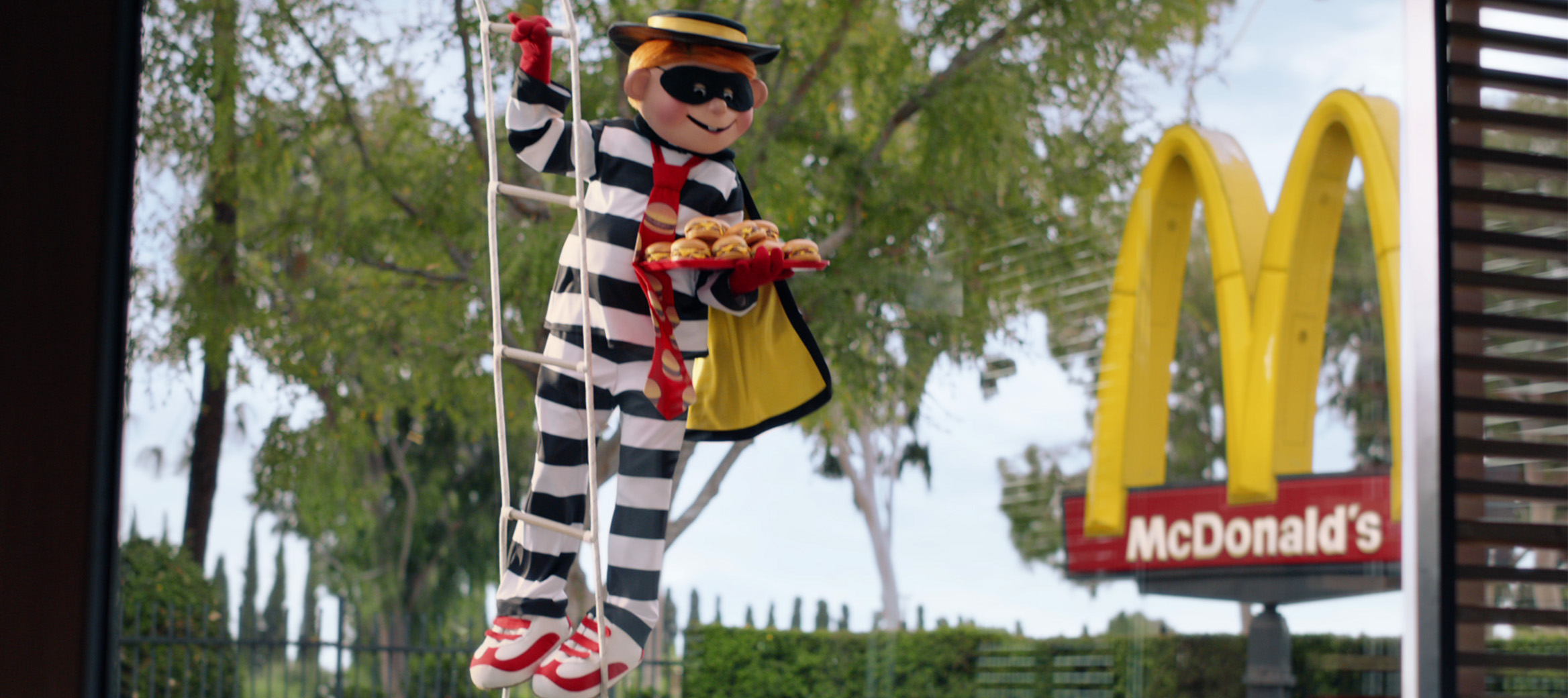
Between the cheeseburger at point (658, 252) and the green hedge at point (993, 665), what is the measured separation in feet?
15.2

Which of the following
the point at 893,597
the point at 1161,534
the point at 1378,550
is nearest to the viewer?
the point at 1378,550

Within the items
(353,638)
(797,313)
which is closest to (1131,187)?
(797,313)

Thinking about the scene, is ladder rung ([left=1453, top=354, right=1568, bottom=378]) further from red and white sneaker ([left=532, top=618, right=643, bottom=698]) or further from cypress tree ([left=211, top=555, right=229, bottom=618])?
cypress tree ([left=211, top=555, right=229, bottom=618])

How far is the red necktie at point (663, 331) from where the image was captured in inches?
60.3

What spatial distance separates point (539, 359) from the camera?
4.79 ft

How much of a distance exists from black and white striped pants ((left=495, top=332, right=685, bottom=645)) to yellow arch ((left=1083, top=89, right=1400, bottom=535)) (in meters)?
3.48

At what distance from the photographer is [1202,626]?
5.50 m

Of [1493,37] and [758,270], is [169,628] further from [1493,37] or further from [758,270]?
[1493,37]

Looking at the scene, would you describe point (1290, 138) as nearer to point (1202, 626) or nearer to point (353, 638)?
point (1202, 626)

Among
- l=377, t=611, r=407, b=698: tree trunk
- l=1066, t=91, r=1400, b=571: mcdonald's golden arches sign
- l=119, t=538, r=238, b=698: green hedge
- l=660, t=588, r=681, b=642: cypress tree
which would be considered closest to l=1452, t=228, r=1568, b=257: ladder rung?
l=1066, t=91, r=1400, b=571: mcdonald's golden arches sign

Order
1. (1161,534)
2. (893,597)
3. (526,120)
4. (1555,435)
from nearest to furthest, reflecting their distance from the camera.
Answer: (526,120) → (1555,435) → (1161,534) → (893,597)

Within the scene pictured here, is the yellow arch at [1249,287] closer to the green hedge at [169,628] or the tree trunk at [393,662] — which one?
the tree trunk at [393,662]

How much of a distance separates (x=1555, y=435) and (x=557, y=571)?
1721mm

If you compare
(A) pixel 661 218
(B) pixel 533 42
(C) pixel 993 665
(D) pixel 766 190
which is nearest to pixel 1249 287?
(D) pixel 766 190
